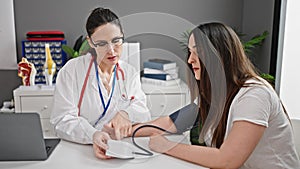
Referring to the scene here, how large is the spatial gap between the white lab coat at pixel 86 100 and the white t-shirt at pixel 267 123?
1.28 feet

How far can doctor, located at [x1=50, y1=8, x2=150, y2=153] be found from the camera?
4.20 ft

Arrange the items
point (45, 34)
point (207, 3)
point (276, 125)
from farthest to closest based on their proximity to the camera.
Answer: point (207, 3) < point (45, 34) < point (276, 125)

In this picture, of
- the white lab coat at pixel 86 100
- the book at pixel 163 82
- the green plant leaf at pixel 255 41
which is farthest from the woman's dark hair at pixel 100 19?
the green plant leaf at pixel 255 41

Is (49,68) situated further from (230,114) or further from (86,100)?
(230,114)

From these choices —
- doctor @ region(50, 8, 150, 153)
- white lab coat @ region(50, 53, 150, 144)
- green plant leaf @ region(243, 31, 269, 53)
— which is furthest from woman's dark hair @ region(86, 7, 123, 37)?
green plant leaf @ region(243, 31, 269, 53)

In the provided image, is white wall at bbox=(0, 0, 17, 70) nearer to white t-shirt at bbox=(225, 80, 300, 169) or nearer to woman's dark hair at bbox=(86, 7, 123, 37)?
woman's dark hair at bbox=(86, 7, 123, 37)

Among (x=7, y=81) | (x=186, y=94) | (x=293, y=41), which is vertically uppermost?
(x=293, y=41)

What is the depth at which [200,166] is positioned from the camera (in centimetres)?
107

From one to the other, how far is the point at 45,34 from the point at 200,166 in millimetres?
1918

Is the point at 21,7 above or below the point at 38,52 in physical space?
above

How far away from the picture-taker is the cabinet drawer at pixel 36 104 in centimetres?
240

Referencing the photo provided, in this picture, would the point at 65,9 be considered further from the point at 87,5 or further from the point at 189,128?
the point at 189,128

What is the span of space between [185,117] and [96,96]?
36cm

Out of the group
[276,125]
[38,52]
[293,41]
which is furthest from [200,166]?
[38,52]
